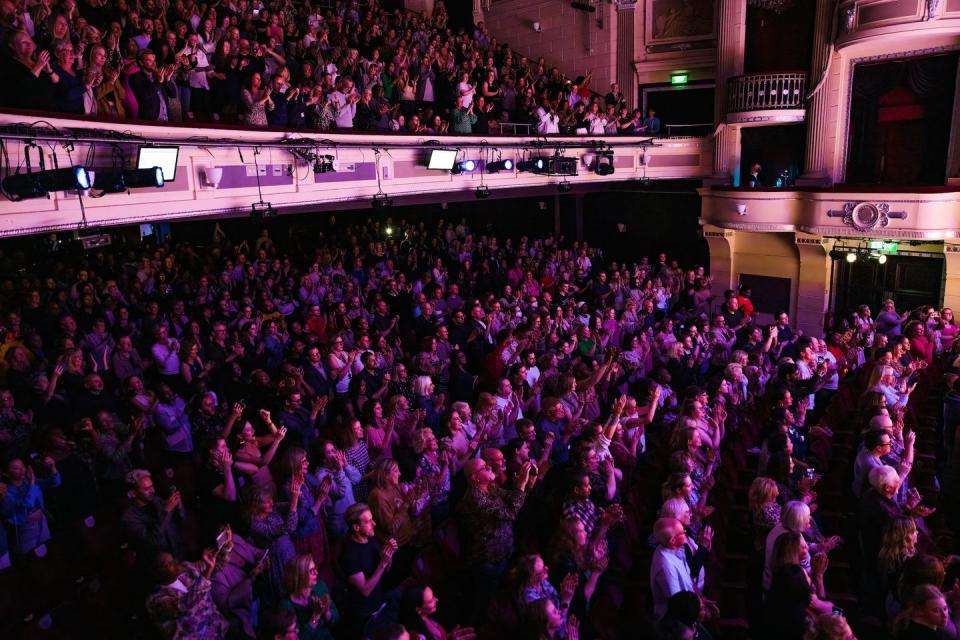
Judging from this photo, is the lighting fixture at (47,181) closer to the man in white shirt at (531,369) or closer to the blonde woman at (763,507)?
the man in white shirt at (531,369)

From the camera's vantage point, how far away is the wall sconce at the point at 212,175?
598 centimetres

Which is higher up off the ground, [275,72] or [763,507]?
[275,72]

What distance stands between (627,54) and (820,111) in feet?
12.3

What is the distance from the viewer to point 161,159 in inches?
208

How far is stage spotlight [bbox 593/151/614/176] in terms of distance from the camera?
1043cm

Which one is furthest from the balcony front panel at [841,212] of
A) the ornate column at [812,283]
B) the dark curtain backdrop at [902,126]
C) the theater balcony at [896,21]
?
the theater balcony at [896,21]

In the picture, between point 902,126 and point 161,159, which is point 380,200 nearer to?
point 161,159

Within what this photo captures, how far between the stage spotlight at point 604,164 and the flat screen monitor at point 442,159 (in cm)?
297

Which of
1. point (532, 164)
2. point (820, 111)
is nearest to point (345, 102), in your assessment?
point (532, 164)

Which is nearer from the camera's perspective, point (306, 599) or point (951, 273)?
point (306, 599)

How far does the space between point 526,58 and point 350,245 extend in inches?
231

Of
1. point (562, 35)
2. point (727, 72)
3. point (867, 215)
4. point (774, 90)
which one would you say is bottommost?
point (867, 215)

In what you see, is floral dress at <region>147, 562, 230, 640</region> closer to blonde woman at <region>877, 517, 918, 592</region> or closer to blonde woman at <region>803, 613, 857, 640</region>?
blonde woman at <region>803, 613, 857, 640</region>

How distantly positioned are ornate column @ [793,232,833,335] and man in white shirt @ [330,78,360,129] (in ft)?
23.7
